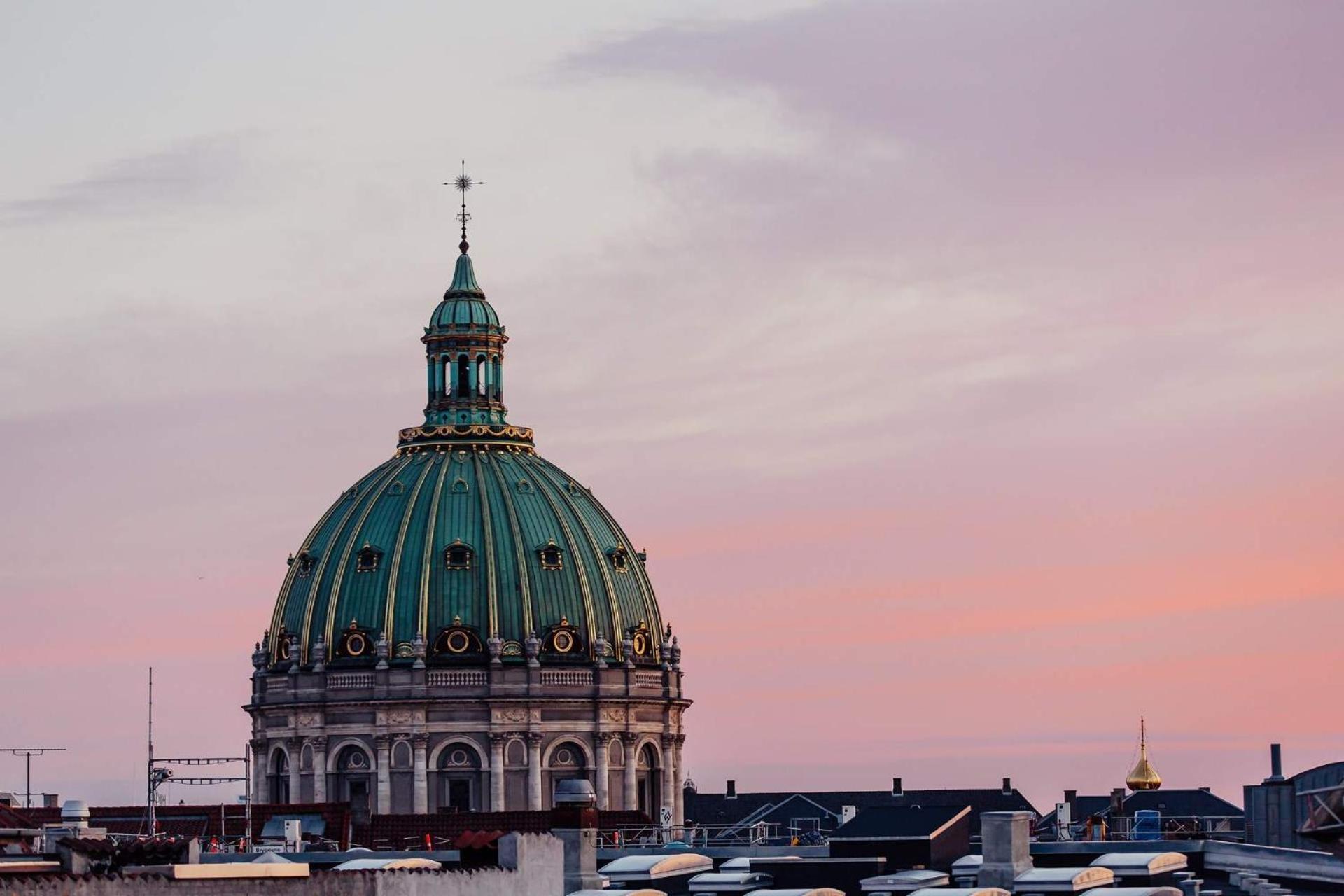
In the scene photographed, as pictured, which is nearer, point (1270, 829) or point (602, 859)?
point (1270, 829)

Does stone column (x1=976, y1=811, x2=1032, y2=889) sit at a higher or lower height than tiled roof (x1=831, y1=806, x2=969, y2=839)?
lower

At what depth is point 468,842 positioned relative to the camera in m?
85.9

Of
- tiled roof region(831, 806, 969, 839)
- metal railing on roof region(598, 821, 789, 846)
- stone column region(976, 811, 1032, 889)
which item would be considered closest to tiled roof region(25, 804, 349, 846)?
metal railing on roof region(598, 821, 789, 846)

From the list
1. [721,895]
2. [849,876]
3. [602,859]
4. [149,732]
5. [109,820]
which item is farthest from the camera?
[109,820]

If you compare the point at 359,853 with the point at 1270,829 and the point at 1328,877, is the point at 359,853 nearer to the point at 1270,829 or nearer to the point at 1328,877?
the point at 1270,829

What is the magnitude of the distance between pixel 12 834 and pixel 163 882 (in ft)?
44.3

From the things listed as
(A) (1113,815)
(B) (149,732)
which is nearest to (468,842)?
(B) (149,732)

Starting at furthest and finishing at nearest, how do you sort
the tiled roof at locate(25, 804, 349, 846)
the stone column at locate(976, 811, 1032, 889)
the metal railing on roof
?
the tiled roof at locate(25, 804, 349, 846) < the metal railing on roof < the stone column at locate(976, 811, 1032, 889)

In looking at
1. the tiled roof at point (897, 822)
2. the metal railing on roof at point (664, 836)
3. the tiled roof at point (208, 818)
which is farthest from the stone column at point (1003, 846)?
the tiled roof at point (208, 818)

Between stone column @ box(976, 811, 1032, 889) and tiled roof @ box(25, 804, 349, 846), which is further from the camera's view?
tiled roof @ box(25, 804, 349, 846)

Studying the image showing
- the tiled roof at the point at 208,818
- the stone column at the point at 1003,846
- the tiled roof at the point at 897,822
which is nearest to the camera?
the stone column at the point at 1003,846

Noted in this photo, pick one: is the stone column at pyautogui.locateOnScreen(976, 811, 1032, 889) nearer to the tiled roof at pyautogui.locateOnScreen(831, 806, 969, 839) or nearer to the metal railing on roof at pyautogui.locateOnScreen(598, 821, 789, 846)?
the tiled roof at pyautogui.locateOnScreen(831, 806, 969, 839)

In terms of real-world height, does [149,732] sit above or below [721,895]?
above

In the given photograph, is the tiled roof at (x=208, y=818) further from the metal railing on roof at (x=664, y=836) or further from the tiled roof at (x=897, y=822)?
the tiled roof at (x=897, y=822)
